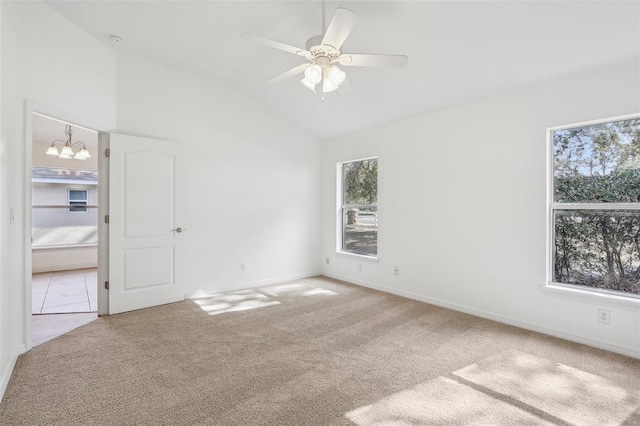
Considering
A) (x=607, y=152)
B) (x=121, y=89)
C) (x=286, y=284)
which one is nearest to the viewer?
(x=607, y=152)

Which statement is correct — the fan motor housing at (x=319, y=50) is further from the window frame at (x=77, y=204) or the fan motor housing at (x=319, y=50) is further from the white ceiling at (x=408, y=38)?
the window frame at (x=77, y=204)

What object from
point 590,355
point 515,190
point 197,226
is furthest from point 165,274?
point 590,355

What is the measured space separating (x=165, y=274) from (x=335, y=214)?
9.19 ft

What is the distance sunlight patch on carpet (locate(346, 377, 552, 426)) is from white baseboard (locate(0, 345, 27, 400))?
2294 millimetres

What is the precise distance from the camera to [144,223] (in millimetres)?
3924

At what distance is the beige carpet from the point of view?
1950mm

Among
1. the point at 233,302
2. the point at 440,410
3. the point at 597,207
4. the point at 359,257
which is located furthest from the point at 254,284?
the point at 597,207

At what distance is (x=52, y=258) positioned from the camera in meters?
6.10

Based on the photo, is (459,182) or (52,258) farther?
(52,258)

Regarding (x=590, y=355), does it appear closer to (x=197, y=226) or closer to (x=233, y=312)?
(x=233, y=312)

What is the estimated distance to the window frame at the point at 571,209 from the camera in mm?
2795

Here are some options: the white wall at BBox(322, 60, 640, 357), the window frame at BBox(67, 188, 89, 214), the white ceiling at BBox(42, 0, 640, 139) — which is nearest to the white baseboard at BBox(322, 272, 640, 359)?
the white wall at BBox(322, 60, 640, 357)

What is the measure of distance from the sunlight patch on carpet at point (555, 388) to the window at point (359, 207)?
2645mm

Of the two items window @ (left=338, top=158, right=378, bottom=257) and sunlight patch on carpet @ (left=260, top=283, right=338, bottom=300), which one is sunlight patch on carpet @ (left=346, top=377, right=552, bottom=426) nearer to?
sunlight patch on carpet @ (left=260, top=283, right=338, bottom=300)
